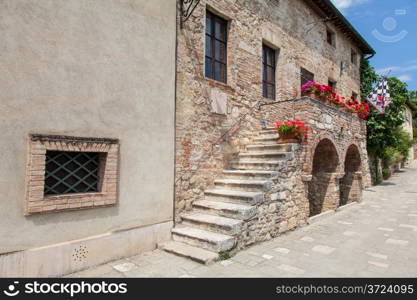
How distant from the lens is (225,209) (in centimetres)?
466

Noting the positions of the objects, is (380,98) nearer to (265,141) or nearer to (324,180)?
(324,180)

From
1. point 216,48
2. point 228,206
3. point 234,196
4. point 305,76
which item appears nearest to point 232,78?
point 216,48

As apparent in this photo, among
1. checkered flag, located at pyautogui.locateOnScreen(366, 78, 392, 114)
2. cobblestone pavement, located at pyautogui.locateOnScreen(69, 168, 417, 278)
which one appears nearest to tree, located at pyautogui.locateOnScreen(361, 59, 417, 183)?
checkered flag, located at pyautogui.locateOnScreen(366, 78, 392, 114)

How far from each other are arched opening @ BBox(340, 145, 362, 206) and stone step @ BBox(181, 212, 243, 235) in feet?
21.0

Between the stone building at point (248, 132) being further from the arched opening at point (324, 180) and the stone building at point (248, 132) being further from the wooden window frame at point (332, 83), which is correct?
the wooden window frame at point (332, 83)

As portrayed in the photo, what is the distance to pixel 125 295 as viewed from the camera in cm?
297

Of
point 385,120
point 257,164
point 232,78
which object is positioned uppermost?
point 385,120

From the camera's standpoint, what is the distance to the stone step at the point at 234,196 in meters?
4.73

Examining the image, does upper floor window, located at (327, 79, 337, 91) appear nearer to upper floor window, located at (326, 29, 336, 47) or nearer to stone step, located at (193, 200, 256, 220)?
upper floor window, located at (326, 29, 336, 47)

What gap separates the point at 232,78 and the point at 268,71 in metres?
1.97

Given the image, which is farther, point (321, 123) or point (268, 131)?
point (268, 131)

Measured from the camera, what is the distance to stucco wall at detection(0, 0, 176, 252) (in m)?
3.08

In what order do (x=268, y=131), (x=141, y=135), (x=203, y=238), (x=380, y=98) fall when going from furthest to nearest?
1. (x=380, y=98)
2. (x=268, y=131)
3. (x=141, y=135)
4. (x=203, y=238)

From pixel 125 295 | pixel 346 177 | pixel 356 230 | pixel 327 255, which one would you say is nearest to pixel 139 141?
pixel 125 295
